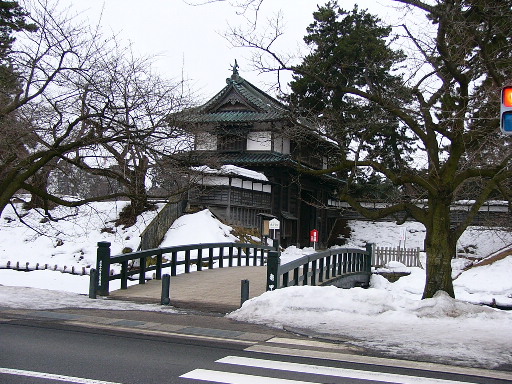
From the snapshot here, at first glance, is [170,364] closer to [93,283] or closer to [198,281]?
[93,283]

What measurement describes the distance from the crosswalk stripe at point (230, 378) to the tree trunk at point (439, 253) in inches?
264

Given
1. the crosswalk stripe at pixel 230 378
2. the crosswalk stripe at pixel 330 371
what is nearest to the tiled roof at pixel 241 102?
the crosswalk stripe at pixel 330 371

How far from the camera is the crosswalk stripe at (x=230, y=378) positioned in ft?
18.7

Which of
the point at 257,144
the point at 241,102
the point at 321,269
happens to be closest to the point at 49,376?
the point at 321,269

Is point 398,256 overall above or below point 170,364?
above

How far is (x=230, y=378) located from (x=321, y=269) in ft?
34.5

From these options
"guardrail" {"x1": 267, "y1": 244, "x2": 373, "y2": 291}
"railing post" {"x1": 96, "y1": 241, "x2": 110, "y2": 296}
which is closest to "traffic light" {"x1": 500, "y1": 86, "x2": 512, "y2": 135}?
"guardrail" {"x1": 267, "y1": 244, "x2": 373, "y2": 291}

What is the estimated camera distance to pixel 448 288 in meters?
11.5

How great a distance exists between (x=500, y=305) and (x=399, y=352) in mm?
15003

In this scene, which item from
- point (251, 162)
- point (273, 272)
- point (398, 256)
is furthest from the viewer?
point (251, 162)

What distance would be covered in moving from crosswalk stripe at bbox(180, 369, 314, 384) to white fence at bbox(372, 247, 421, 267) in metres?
24.5

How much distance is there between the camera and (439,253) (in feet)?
37.8

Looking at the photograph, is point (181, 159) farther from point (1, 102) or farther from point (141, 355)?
point (141, 355)

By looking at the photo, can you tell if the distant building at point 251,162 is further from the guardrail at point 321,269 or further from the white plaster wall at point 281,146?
the guardrail at point 321,269
